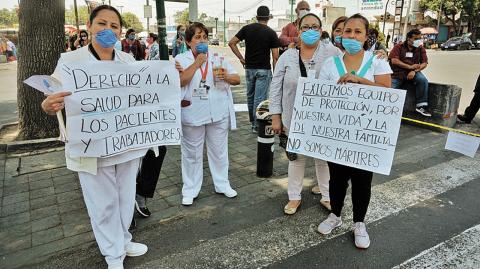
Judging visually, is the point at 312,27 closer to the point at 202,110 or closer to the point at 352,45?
the point at 352,45

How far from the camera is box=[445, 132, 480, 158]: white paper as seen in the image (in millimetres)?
3934

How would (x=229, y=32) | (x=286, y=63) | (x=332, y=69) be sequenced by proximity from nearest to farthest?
(x=332, y=69) → (x=286, y=63) → (x=229, y=32)

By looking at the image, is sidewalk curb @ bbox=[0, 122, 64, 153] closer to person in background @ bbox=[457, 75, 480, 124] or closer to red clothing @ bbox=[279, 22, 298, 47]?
red clothing @ bbox=[279, 22, 298, 47]

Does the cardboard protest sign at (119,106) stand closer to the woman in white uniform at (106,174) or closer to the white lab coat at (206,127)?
the woman in white uniform at (106,174)

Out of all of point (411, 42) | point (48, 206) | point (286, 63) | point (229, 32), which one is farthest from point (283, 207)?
point (229, 32)

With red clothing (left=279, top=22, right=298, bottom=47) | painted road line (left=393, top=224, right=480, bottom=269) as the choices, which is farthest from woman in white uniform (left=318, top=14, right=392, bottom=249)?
red clothing (left=279, top=22, right=298, bottom=47)

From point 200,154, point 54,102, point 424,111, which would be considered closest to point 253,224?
point 200,154

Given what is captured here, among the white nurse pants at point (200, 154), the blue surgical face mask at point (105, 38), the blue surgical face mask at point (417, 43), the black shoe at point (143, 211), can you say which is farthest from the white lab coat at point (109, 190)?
the blue surgical face mask at point (417, 43)

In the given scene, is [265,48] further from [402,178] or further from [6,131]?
[6,131]

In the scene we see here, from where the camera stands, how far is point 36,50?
19.0 feet

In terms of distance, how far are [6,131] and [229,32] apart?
67.7 metres

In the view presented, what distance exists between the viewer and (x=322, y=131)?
322 centimetres

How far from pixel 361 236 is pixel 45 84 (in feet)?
9.00

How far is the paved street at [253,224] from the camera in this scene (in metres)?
2.98
